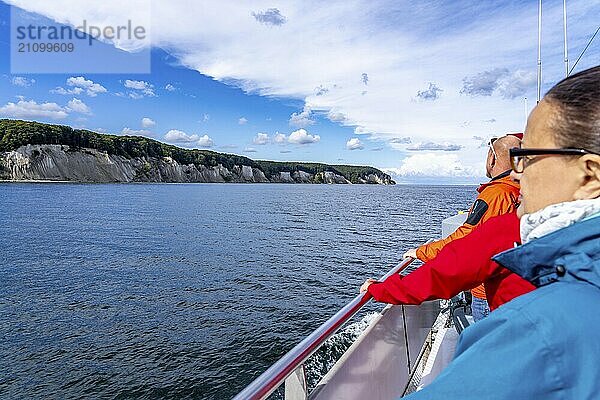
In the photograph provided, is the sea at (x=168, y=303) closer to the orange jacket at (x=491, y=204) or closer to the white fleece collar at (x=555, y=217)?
the orange jacket at (x=491, y=204)

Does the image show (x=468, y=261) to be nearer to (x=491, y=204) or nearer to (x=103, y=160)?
(x=491, y=204)

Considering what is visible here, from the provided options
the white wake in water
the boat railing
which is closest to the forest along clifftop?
the white wake in water

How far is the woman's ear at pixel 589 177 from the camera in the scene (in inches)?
28.4

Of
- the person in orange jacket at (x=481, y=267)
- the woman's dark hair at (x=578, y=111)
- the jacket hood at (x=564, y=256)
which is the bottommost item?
the person in orange jacket at (x=481, y=267)

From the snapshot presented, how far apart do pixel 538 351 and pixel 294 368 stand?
1213 mm

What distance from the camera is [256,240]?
82.2ft

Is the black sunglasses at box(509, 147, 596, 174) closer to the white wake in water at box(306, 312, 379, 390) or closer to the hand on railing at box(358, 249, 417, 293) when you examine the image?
the hand on railing at box(358, 249, 417, 293)

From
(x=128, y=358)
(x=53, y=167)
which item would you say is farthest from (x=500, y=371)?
(x=53, y=167)

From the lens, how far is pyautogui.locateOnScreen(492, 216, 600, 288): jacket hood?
63 cm

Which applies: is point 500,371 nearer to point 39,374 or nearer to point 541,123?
point 541,123

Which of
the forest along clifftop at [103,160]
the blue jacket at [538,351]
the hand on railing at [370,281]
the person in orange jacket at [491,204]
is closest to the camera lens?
the blue jacket at [538,351]

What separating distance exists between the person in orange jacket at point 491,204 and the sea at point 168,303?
5150 mm

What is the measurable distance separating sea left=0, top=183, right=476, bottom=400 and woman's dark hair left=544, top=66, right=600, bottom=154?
7.15 meters

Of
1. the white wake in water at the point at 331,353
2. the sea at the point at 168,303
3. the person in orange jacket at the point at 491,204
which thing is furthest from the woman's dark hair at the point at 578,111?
the sea at the point at 168,303
